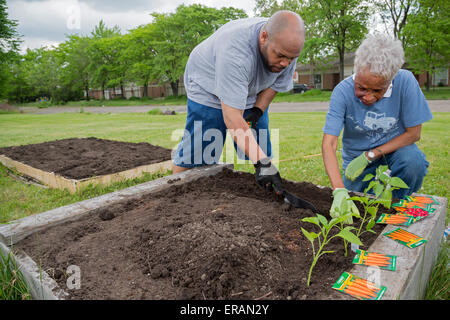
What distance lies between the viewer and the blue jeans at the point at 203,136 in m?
2.77

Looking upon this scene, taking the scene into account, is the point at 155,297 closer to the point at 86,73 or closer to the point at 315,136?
the point at 315,136

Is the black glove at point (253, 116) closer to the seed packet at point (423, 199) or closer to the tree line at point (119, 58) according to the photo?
the seed packet at point (423, 199)

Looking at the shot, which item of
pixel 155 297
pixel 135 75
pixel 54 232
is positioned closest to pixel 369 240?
pixel 155 297

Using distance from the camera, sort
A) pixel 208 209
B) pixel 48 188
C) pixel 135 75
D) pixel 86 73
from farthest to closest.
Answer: pixel 86 73
pixel 135 75
pixel 48 188
pixel 208 209

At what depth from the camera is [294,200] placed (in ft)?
6.70

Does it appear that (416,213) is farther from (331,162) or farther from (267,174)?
(267,174)

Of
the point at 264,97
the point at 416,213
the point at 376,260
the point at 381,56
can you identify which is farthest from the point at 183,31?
the point at 376,260

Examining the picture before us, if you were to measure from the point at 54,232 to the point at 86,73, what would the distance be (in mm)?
42146

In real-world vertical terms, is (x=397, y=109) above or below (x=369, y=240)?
above

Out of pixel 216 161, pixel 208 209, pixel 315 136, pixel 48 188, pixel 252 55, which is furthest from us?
pixel 315 136

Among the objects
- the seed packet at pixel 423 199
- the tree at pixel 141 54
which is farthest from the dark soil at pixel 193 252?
the tree at pixel 141 54

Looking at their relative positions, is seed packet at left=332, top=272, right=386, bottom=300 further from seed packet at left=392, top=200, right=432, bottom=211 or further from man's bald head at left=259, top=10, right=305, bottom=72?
man's bald head at left=259, top=10, right=305, bottom=72

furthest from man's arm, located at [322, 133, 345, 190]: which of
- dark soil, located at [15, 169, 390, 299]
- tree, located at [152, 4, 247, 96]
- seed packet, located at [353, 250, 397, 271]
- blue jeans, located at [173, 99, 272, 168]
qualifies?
tree, located at [152, 4, 247, 96]

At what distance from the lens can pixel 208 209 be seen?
76.6 inches
